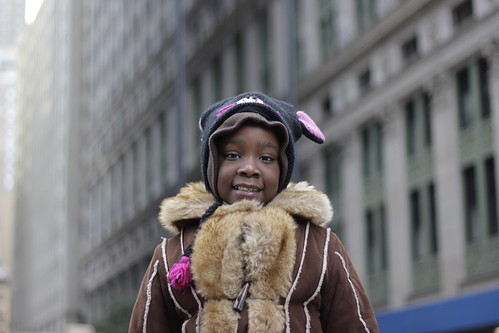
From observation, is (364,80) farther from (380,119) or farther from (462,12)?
(462,12)

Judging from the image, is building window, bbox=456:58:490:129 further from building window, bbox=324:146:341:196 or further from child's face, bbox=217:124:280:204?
child's face, bbox=217:124:280:204

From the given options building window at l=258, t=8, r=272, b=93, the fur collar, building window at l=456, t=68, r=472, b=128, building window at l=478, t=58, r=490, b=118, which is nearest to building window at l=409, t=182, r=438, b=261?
building window at l=456, t=68, r=472, b=128

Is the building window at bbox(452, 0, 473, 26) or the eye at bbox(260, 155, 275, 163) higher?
the building window at bbox(452, 0, 473, 26)

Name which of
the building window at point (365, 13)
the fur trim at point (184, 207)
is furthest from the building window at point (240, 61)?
the fur trim at point (184, 207)

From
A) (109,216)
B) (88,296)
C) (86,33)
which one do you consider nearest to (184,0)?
(109,216)

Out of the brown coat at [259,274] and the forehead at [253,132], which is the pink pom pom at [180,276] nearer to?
the brown coat at [259,274]

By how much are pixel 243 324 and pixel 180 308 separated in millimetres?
307

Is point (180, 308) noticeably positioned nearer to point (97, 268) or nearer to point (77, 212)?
point (97, 268)

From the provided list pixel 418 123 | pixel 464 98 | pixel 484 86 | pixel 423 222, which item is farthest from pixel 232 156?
pixel 418 123

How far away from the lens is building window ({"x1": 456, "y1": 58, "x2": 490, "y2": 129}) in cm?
2345

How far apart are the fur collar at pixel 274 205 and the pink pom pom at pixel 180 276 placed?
0.84 feet

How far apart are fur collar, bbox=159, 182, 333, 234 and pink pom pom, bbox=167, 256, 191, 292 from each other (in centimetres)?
25

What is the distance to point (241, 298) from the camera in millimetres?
3643

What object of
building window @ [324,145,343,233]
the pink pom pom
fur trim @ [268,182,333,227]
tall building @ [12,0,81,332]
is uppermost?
tall building @ [12,0,81,332]
